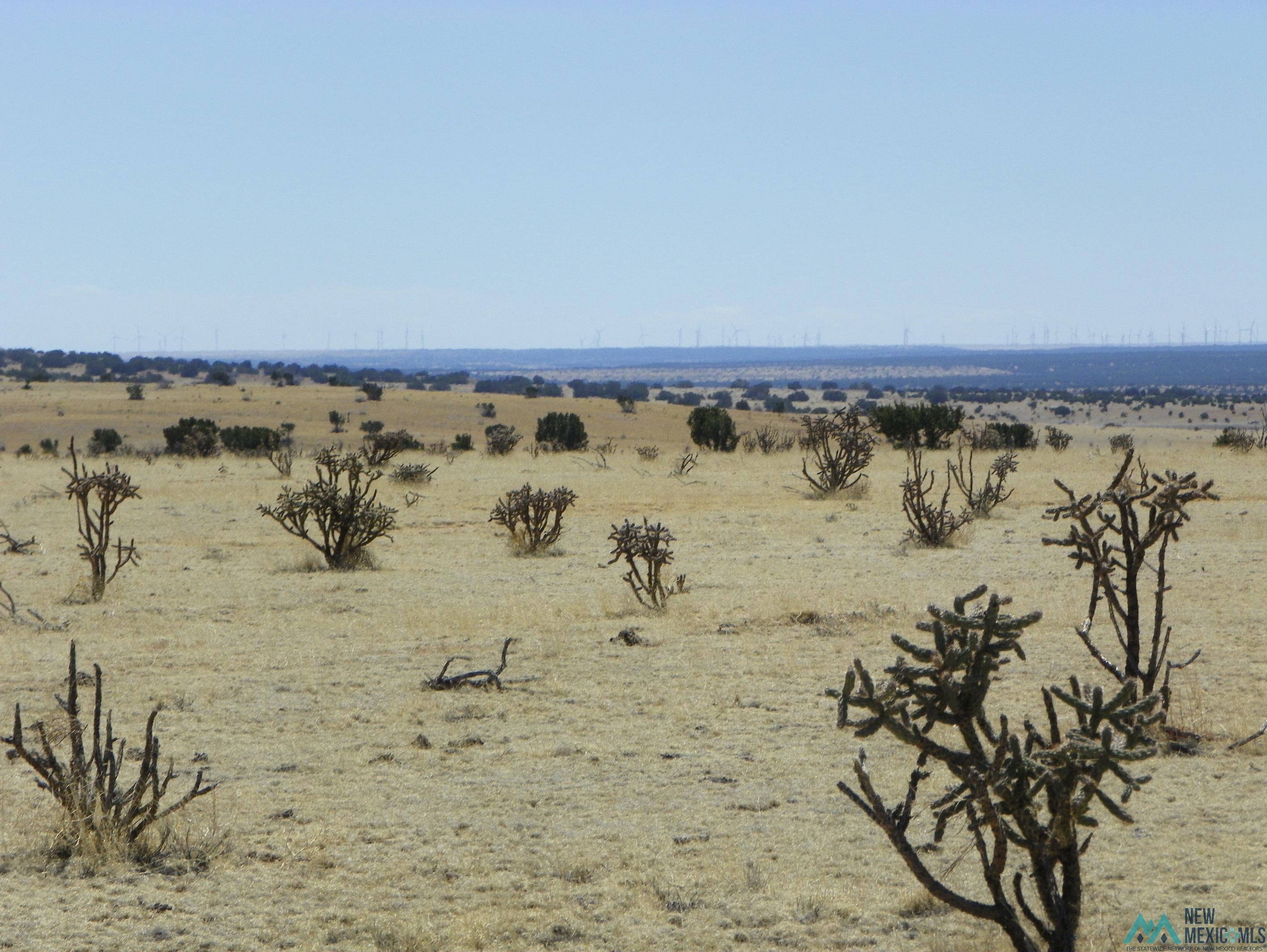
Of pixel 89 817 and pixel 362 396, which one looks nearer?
pixel 89 817

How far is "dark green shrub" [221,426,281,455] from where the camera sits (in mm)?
37781

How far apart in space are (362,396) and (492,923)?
199 ft

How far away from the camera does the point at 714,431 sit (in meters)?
41.3

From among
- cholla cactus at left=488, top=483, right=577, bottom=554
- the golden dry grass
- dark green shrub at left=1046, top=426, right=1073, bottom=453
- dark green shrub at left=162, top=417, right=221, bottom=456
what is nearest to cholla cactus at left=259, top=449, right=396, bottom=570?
the golden dry grass

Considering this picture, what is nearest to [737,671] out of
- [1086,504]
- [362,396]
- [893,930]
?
[1086,504]

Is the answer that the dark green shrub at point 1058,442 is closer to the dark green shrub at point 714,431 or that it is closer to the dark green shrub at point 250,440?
the dark green shrub at point 714,431

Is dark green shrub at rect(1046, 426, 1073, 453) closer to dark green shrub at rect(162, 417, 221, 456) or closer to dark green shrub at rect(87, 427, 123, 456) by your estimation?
dark green shrub at rect(162, 417, 221, 456)

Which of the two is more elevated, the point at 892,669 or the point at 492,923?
the point at 892,669

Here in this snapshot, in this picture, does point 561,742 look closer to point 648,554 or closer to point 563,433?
point 648,554

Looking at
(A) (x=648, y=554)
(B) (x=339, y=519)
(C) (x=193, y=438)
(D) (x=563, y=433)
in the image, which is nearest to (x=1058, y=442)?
(D) (x=563, y=433)

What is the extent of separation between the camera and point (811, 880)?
5.58 meters

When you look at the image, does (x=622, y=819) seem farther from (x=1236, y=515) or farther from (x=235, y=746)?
(x=1236, y=515)

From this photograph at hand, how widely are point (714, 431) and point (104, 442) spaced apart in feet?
70.0

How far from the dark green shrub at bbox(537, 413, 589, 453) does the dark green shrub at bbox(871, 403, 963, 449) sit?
1024cm
